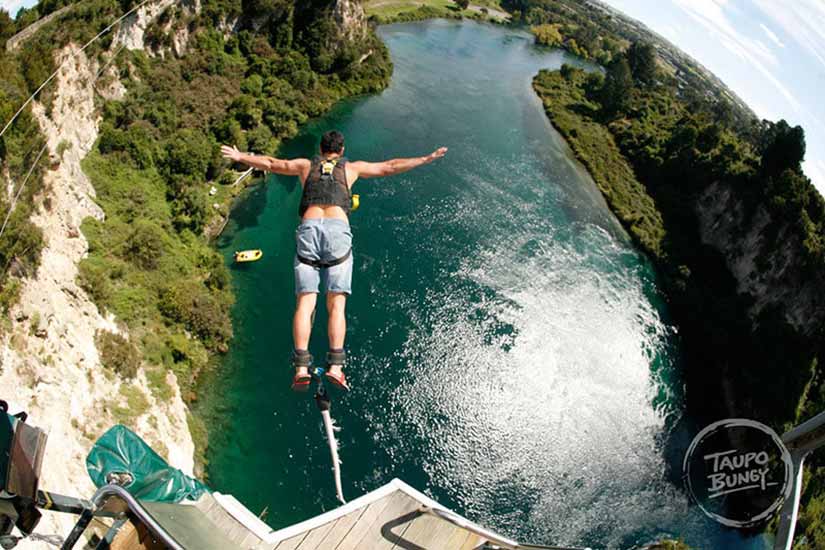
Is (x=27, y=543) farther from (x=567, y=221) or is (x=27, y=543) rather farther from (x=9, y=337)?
(x=567, y=221)

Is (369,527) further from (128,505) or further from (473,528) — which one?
(128,505)

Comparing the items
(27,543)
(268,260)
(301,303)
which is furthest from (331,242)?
(268,260)

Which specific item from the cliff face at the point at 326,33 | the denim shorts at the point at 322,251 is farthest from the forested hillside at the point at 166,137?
the denim shorts at the point at 322,251

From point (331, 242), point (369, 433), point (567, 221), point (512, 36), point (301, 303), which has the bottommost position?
point (369, 433)

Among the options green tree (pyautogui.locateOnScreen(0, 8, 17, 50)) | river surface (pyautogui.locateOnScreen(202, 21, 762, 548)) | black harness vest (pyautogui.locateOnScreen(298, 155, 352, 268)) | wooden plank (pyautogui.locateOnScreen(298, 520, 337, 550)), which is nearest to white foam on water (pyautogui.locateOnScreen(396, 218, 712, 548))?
river surface (pyautogui.locateOnScreen(202, 21, 762, 548))

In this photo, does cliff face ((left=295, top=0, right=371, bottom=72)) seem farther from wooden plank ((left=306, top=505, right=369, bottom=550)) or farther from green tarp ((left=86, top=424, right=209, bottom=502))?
wooden plank ((left=306, top=505, right=369, bottom=550))

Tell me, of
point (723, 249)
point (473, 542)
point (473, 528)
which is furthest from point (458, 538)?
point (723, 249)

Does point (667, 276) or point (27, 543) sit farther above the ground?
point (667, 276)
